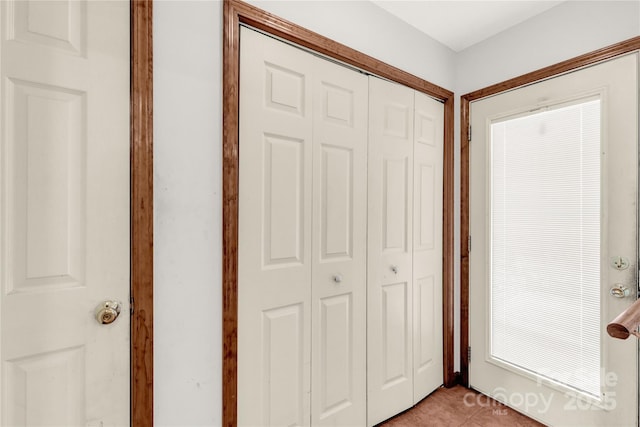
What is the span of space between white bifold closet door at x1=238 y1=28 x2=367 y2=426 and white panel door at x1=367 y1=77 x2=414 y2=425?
0.08 m

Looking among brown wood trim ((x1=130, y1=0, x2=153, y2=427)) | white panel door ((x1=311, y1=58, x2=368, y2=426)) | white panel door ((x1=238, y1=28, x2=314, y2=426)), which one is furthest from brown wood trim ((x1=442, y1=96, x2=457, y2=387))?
brown wood trim ((x1=130, y1=0, x2=153, y2=427))

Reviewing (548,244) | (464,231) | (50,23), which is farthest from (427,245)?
(50,23)

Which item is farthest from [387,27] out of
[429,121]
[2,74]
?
[2,74]

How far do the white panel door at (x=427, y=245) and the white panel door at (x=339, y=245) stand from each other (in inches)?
18.1

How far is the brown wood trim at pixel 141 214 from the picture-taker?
103cm

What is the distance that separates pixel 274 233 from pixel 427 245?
114 centimetres

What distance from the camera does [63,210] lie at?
3.11 feet

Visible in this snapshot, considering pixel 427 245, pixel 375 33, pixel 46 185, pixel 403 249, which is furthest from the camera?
pixel 427 245

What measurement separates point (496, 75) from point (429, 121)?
0.50m

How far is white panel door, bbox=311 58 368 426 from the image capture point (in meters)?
1.49

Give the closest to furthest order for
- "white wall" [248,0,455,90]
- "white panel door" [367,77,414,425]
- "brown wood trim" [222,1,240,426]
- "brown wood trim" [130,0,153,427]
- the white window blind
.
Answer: "brown wood trim" [130,0,153,427], "brown wood trim" [222,1,240,426], "white wall" [248,0,455,90], the white window blind, "white panel door" [367,77,414,425]

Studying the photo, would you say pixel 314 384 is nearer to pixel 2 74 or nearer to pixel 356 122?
pixel 356 122

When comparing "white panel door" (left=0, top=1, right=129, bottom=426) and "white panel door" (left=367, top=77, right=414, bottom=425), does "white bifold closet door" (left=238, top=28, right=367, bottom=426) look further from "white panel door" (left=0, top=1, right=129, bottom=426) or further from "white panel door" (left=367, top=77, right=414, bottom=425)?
"white panel door" (left=0, top=1, right=129, bottom=426)

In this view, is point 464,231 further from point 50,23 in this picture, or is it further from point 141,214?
point 50,23
